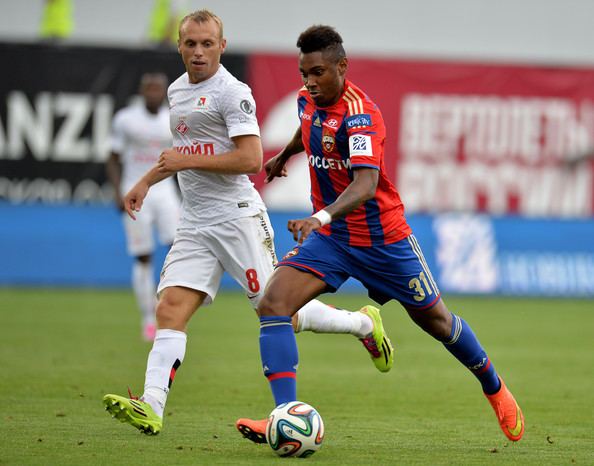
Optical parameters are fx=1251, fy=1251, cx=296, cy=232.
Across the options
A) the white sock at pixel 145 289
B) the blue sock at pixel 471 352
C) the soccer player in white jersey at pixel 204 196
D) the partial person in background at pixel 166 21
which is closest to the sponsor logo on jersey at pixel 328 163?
the soccer player in white jersey at pixel 204 196

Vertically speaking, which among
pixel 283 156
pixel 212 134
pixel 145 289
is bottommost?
pixel 145 289

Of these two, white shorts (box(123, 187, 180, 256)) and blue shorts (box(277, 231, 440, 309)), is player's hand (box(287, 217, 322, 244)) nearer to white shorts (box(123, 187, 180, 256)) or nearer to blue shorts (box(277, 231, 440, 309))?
blue shorts (box(277, 231, 440, 309))

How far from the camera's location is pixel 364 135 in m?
7.05

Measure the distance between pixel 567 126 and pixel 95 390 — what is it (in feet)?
48.6

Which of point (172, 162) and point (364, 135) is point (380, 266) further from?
point (172, 162)

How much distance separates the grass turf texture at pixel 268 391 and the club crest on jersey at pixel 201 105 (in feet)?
6.39

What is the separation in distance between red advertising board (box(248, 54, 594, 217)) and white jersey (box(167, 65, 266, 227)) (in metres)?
14.1

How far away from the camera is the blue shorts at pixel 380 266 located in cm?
737

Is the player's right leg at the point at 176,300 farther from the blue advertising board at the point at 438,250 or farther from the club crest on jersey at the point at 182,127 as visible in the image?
the blue advertising board at the point at 438,250

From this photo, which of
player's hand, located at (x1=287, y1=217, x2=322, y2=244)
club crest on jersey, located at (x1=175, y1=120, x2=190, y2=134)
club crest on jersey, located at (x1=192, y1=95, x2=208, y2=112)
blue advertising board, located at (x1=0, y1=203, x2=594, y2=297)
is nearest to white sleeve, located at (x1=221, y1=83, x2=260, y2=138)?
club crest on jersey, located at (x1=192, y1=95, x2=208, y2=112)

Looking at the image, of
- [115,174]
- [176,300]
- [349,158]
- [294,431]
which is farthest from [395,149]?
[294,431]

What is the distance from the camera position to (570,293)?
65.5 ft

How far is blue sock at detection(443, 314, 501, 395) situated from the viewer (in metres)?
7.65

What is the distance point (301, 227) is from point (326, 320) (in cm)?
191
